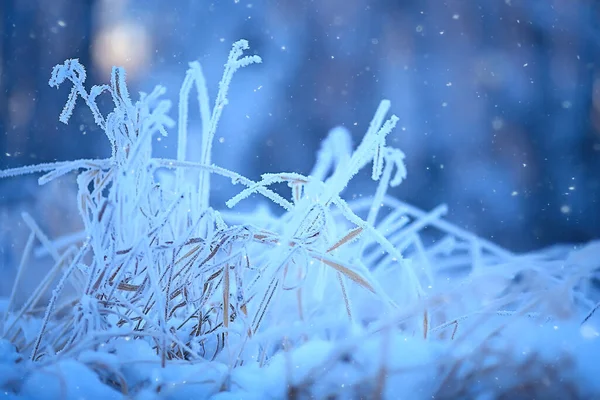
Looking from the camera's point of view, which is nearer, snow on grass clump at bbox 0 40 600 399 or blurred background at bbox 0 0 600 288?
snow on grass clump at bbox 0 40 600 399

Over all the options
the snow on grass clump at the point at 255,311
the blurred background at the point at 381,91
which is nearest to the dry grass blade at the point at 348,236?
the snow on grass clump at the point at 255,311

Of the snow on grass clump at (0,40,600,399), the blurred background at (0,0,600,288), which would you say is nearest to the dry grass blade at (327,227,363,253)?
the snow on grass clump at (0,40,600,399)

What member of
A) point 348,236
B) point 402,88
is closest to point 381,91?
point 402,88

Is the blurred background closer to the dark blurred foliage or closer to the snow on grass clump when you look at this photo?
the dark blurred foliage

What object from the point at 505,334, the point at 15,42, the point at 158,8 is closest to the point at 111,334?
the point at 505,334

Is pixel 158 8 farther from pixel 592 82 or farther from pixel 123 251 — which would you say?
pixel 123 251

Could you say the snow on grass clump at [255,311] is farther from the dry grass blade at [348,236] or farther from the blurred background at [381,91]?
the blurred background at [381,91]

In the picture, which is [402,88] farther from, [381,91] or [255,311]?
[255,311]
